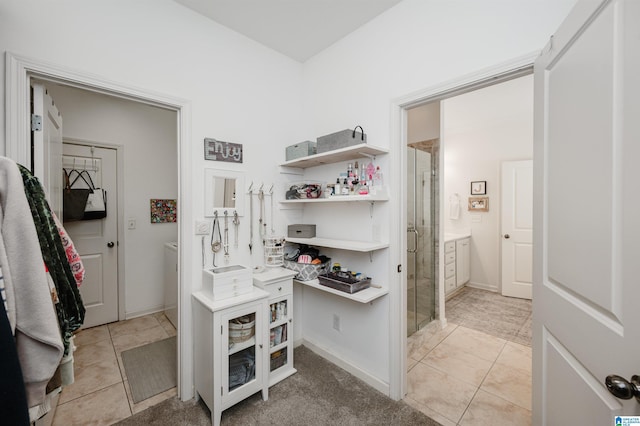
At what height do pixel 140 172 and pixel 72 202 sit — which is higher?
pixel 140 172

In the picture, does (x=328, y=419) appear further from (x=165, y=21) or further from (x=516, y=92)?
(x=516, y=92)

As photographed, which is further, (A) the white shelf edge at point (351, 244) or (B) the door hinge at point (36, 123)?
(A) the white shelf edge at point (351, 244)

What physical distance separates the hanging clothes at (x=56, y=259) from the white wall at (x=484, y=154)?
154 inches

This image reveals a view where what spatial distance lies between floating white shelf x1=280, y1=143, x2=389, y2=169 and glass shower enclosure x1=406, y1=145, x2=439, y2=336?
0.93 meters

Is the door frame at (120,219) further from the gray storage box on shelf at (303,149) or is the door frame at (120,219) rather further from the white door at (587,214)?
the white door at (587,214)

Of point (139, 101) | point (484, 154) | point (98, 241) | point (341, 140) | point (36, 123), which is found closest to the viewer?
point (36, 123)

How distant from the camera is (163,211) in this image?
3.50 m

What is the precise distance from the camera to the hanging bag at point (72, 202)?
273 centimetres

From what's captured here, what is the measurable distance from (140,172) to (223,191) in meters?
1.93

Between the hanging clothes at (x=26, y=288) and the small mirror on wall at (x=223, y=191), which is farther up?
the small mirror on wall at (x=223, y=191)

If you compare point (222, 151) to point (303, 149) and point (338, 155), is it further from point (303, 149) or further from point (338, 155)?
point (338, 155)

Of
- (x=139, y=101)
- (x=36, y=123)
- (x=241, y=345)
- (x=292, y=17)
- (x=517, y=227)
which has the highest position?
(x=292, y=17)

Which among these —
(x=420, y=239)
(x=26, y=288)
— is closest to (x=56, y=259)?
(x=26, y=288)

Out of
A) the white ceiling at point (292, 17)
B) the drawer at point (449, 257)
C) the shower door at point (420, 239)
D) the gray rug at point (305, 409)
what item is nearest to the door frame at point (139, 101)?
the gray rug at point (305, 409)
